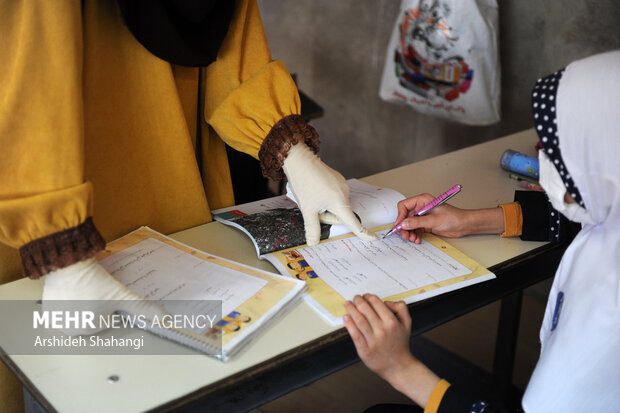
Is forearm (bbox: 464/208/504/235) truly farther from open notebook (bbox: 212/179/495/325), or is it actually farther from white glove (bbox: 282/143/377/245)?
white glove (bbox: 282/143/377/245)

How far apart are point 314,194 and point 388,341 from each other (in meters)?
0.35

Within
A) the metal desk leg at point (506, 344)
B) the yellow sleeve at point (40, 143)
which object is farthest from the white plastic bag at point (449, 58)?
the yellow sleeve at point (40, 143)

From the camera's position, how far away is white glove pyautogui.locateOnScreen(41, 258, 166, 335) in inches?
36.8

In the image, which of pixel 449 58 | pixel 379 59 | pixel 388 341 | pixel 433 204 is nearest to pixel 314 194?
pixel 433 204

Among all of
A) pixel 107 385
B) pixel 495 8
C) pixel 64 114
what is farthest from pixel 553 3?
pixel 107 385

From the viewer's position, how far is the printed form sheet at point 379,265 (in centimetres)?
107

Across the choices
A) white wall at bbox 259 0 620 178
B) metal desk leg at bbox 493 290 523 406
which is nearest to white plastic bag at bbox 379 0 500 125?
white wall at bbox 259 0 620 178

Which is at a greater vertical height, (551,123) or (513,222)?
(551,123)

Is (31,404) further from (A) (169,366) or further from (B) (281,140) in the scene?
(B) (281,140)

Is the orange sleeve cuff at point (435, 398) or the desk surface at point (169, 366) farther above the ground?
the desk surface at point (169, 366)

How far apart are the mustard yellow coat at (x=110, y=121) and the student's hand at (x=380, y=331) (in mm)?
418

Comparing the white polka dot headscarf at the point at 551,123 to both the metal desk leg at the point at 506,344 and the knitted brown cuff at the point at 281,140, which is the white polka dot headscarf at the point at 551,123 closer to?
the knitted brown cuff at the point at 281,140

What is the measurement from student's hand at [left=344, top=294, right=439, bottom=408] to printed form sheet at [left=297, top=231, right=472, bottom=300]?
6 centimetres

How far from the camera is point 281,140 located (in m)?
1.21
